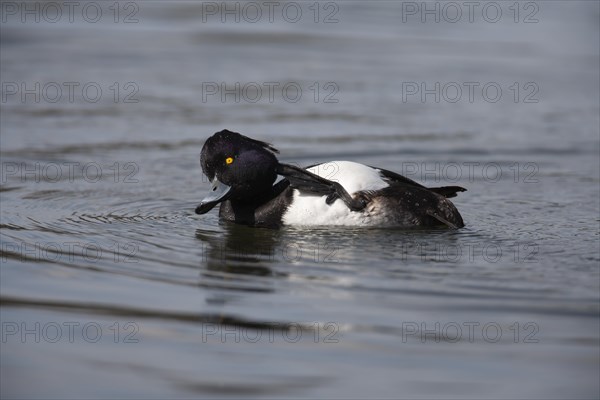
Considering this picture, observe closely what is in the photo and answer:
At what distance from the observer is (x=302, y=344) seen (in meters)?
5.94

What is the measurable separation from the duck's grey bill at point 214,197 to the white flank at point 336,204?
0.49 m

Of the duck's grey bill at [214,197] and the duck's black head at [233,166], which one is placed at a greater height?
the duck's black head at [233,166]

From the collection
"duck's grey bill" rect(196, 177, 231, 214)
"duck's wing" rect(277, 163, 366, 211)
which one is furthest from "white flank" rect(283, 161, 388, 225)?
"duck's grey bill" rect(196, 177, 231, 214)

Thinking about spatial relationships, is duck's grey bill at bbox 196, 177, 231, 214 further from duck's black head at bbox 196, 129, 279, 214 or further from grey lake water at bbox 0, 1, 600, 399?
grey lake water at bbox 0, 1, 600, 399

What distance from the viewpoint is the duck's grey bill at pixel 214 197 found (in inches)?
332

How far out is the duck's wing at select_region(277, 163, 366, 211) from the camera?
8383 millimetres

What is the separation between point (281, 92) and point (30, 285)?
298 inches

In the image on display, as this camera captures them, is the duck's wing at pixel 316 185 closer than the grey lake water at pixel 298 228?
No

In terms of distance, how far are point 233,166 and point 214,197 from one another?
0.89ft

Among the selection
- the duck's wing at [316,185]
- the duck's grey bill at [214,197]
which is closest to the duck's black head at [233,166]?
the duck's grey bill at [214,197]

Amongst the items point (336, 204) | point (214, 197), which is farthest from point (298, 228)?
point (214, 197)

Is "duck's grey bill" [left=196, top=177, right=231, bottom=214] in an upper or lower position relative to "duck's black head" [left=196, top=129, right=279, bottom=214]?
lower

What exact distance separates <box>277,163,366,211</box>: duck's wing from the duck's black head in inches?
4.8

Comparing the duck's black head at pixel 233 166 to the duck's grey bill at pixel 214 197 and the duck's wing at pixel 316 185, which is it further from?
the duck's wing at pixel 316 185
